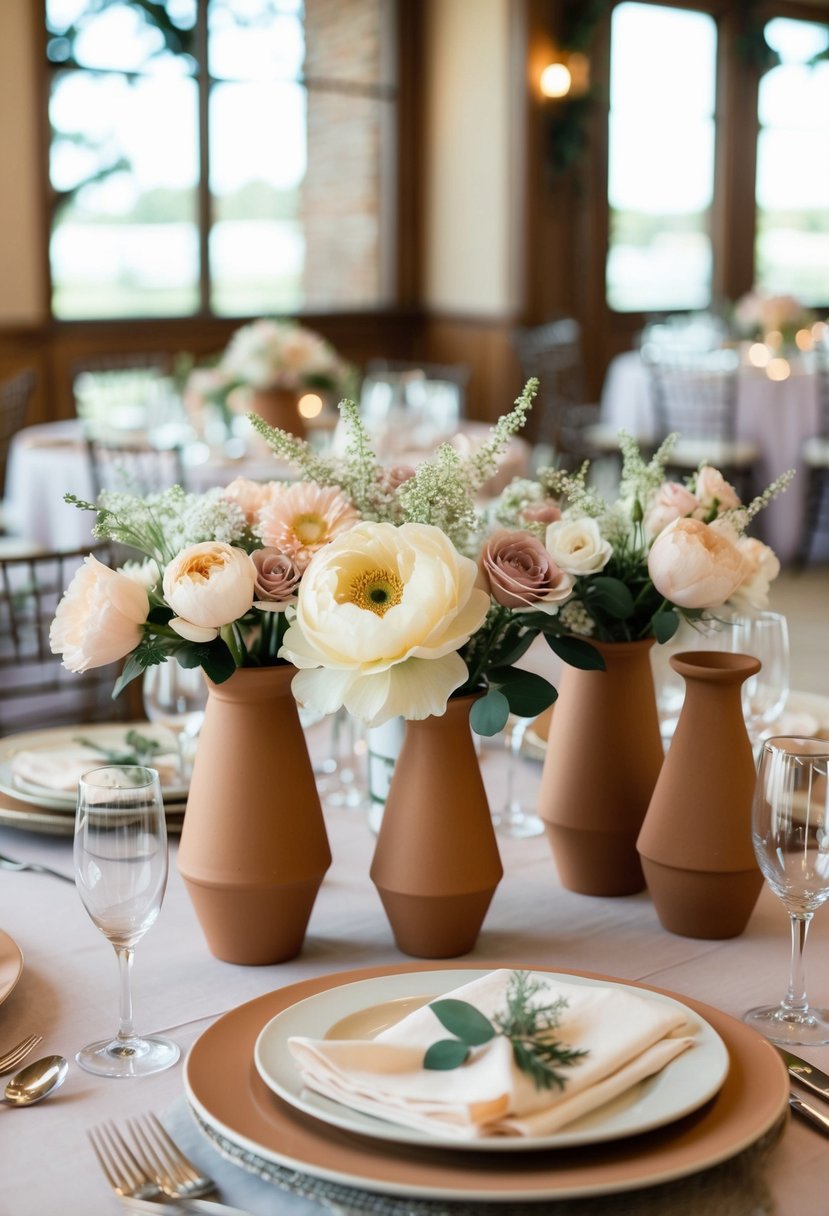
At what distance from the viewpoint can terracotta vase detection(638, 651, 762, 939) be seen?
1121 mm

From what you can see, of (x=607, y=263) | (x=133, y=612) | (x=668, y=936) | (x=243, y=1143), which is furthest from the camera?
(x=607, y=263)

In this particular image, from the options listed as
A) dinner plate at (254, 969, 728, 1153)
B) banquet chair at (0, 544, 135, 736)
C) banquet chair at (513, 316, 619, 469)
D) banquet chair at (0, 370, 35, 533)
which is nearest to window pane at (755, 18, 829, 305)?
banquet chair at (513, 316, 619, 469)

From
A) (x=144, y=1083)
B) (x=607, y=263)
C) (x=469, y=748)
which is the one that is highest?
(x=607, y=263)

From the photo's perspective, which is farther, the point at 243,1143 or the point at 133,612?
the point at 133,612

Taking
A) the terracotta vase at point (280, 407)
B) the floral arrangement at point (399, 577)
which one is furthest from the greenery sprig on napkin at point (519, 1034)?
the terracotta vase at point (280, 407)

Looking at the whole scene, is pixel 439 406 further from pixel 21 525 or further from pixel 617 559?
pixel 617 559

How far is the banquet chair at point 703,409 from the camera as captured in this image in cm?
617

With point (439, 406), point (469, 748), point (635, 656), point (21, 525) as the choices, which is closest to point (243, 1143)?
point (469, 748)

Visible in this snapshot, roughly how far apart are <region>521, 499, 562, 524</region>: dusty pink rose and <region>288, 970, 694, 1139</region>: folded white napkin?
459 millimetres

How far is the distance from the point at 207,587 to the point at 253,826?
20cm

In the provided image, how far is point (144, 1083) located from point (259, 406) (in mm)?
3267

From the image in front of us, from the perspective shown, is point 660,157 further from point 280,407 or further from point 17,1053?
point 17,1053

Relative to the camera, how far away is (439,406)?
4262 millimetres

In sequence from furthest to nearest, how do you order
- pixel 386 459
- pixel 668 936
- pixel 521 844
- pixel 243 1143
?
1. pixel 386 459
2. pixel 521 844
3. pixel 668 936
4. pixel 243 1143
